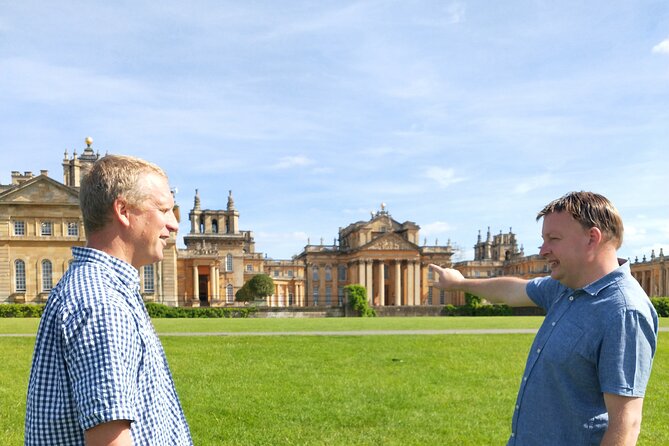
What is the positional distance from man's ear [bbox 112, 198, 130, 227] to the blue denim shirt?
2031mm

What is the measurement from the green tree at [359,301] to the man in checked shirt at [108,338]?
48.5m

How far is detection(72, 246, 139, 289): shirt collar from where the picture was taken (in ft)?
6.54

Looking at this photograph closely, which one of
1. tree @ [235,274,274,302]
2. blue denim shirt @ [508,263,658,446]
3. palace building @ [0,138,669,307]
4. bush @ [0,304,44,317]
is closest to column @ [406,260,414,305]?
palace building @ [0,138,669,307]

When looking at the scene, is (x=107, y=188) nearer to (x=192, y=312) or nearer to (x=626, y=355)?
(x=626, y=355)

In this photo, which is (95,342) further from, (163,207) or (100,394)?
(163,207)

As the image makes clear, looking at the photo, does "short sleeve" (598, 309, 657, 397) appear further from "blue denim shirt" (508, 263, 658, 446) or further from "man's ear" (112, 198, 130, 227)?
"man's ear" (112, 198, 130, 227)

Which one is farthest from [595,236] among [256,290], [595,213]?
[256,290]

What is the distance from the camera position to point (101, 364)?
1.75 m

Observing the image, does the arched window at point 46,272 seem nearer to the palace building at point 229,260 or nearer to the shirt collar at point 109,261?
the palace building at point 229,260

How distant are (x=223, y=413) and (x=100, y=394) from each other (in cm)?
607

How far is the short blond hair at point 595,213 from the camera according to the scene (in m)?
2.57

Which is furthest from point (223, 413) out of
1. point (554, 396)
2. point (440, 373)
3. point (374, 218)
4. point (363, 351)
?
point (374, 218)

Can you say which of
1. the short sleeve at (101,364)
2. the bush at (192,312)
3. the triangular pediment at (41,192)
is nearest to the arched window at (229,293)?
the bush at (192,312)

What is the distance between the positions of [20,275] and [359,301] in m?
30.3
